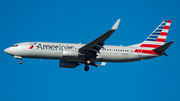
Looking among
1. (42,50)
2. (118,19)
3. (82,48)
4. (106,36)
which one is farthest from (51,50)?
(118,19)

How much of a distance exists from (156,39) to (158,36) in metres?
0.74

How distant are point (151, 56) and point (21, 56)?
20277 mm

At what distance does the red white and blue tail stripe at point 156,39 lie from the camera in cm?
4399

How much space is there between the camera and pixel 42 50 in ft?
134

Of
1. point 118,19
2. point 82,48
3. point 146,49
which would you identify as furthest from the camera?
point 146,49

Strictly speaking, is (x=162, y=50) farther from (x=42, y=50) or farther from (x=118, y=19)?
(x=42, y=50)

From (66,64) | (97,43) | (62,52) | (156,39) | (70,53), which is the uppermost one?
(156,39)

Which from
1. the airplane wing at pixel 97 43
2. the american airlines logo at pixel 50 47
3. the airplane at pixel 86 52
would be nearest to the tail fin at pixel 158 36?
the airplane at pixel 86 52

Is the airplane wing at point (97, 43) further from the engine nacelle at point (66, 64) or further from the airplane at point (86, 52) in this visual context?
the engine nacelle at point (66, 64)

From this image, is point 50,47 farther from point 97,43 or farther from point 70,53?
point 97,43

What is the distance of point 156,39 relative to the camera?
4591 cm

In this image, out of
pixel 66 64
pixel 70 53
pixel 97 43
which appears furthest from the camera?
pixel 66 64

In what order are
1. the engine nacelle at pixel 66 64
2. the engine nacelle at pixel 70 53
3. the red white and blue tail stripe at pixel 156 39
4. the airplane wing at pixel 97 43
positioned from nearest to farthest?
the airplane wing at pixel 97 43 → the engine nacelle at pixel 70 53 → the red white and blue tail stripe at pixel 156 39 → the engine nacelle at pixel 66 64

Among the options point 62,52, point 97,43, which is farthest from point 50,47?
point 97,43
